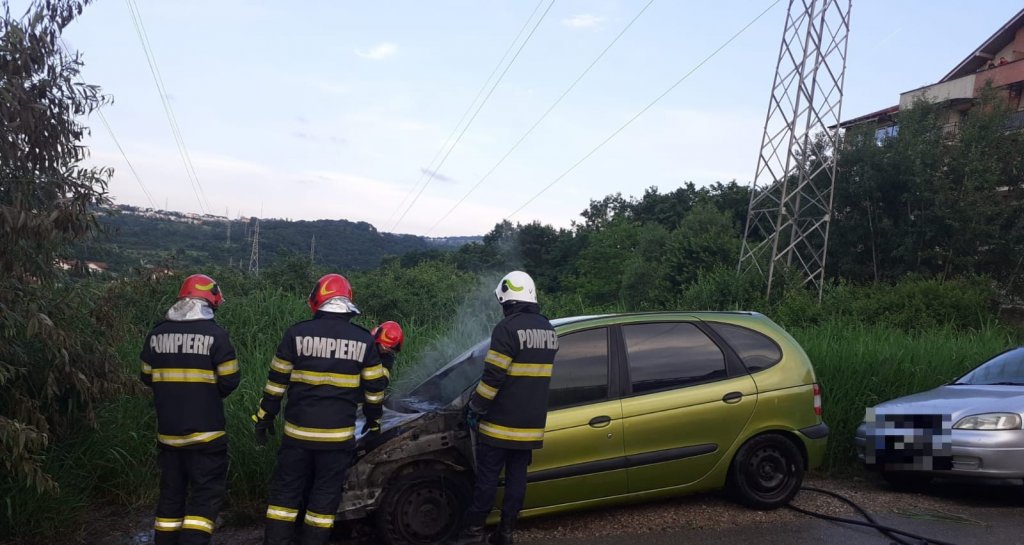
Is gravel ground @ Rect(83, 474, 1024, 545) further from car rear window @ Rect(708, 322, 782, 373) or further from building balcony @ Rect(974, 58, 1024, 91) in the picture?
building balcony @ Rect(974, 58, 1024, 91)

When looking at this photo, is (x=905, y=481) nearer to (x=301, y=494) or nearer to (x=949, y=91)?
(x=301, y=494)

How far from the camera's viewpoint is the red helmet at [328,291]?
4.70 m

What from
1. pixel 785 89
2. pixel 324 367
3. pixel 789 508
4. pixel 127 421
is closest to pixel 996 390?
pixel 789 508

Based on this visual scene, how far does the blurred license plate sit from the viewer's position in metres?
6.20

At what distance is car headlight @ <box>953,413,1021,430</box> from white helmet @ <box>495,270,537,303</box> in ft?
12.1

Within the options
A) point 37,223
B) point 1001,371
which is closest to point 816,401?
point 1001,371

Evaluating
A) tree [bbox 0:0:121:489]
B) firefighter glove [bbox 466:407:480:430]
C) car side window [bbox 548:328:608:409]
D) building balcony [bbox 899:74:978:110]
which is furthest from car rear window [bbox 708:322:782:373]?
building balcony [bbox 899:74:978:110]

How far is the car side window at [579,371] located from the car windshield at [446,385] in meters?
0.60

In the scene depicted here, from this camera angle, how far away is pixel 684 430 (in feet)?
18.2

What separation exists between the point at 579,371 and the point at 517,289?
763 mm

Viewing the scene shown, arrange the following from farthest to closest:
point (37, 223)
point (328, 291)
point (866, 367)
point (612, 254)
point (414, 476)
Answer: point (612, 254) < point (866, 367) < point (414, 476) < point (328, 291) < point (37, 223)

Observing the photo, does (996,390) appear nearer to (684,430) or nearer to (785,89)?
(684,430)

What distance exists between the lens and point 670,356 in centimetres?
571

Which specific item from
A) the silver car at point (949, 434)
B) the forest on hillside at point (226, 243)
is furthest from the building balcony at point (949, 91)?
the silver car at point (949, 434)
